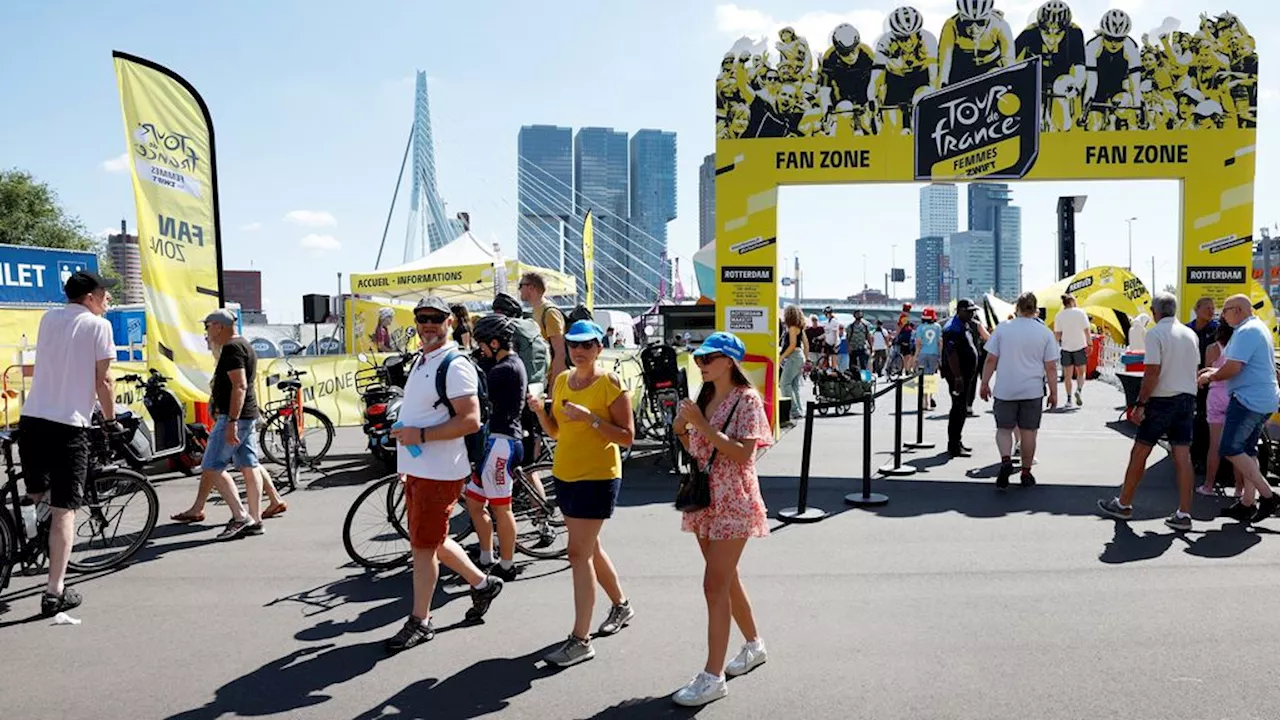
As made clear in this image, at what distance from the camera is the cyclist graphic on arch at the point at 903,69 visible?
404 inches

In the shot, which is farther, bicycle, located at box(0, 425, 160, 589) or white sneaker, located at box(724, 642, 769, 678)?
bicycle, located at box(0, 425, 160, 589)

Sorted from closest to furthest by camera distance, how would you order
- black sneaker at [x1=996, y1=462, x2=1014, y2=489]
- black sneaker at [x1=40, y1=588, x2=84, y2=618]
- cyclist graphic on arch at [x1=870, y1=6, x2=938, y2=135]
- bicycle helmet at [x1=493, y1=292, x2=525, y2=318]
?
black sneaker at [x1=40, y1=588, x2=84, y2=618]
bicycle helmet at [x1=493, y1=292, x2=525, y2=318]
black sneaker at [x1=996, y1=462, x2=1014, y2=489]
cyclist graphic on arch at [x1=870, y1=6, x2=938, y2=135]

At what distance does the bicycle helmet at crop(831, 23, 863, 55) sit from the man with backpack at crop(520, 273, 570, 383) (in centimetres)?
488

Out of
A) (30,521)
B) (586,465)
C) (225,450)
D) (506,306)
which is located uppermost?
(506,306)

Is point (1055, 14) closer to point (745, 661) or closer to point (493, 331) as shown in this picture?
point (493, 331)

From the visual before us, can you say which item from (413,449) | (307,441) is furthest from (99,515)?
(307,441)

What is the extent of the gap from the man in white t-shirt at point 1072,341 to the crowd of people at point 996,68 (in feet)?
22.5

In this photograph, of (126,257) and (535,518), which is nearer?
(535,518)

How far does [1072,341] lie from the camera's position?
16250mm

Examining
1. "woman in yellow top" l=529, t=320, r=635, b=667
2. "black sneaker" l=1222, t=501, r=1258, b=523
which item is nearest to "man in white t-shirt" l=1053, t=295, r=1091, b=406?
"black sneaker" l=1222, t=501, r=1258, b=523

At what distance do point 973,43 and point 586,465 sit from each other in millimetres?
7841

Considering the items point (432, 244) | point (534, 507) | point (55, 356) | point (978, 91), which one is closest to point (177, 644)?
point (55, 356)

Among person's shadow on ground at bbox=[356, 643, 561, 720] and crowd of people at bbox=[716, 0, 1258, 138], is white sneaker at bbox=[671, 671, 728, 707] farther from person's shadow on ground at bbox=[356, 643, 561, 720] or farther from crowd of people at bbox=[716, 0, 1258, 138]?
crowd of people at bbox=[716, 0, 1258, 138]

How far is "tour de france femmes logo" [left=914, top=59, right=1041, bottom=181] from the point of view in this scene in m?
10.1
